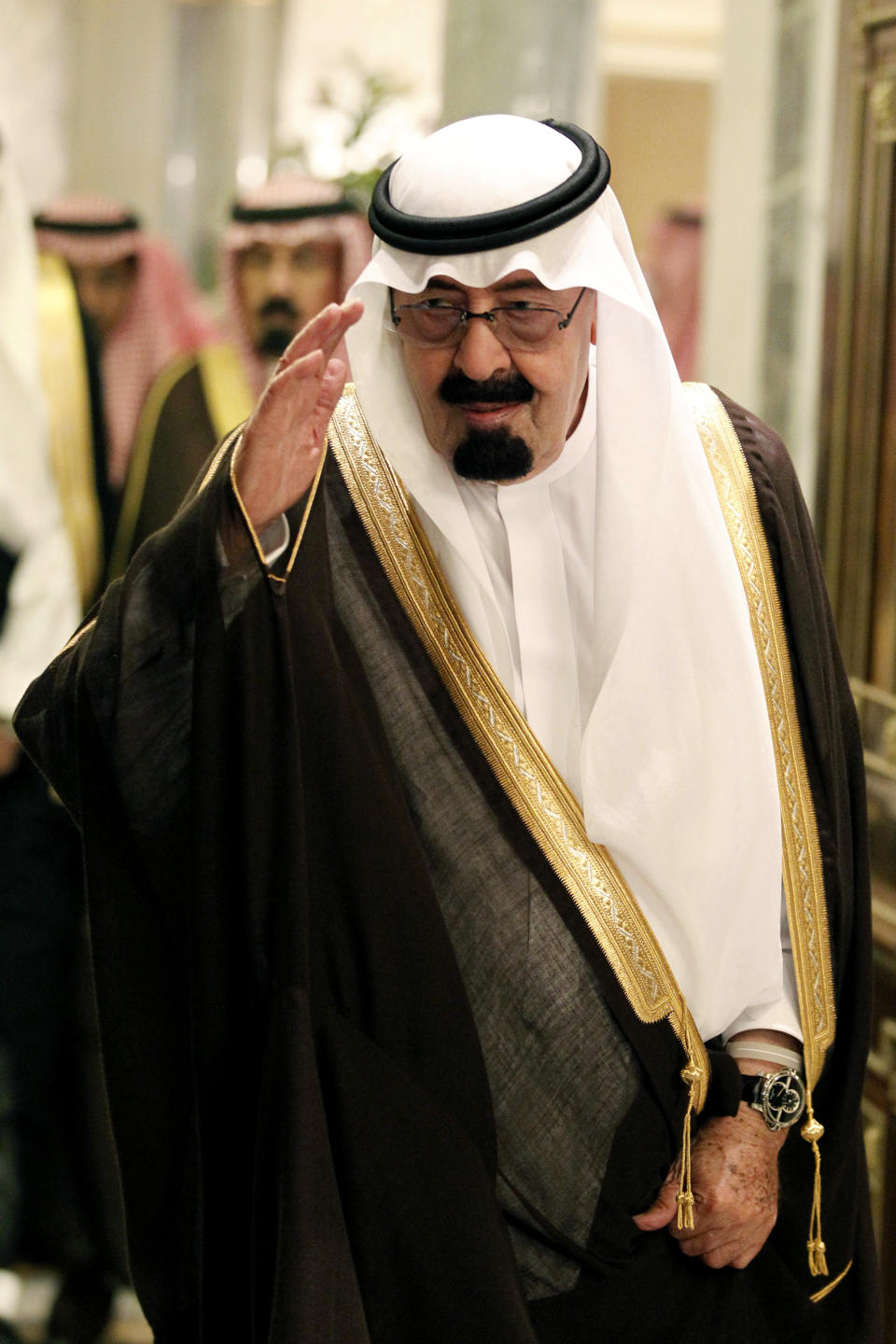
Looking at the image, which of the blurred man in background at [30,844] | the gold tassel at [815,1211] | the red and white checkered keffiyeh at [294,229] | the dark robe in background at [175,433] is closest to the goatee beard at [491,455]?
the gold tassel at [815,1211]

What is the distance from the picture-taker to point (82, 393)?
160 inches

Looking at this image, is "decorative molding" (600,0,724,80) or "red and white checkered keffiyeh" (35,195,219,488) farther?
"decorative molding" (600,0,724,80)

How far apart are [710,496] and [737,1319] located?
971 mm

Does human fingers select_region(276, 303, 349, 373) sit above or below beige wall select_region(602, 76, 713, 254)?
below

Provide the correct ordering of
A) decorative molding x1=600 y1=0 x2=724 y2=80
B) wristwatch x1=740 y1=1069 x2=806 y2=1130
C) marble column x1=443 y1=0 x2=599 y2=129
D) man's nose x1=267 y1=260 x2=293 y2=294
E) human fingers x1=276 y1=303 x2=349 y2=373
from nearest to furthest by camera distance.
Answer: human fingers x1=276 y1=303 x2=349 y2=373 < wristwatch x1=740 y1=1069 x2=806 y2=1130 < marble column x1=443 y1=0 x2=599 y2=129 < man's nose x1=267 y1=260 x2=293 y2=294 < decorative molding x1=600 y1=0 x2=724 y2=80

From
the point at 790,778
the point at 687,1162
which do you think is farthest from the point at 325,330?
the point at 687,1162

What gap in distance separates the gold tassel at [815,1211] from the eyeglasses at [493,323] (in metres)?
0.94

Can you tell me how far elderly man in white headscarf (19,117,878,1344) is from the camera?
1.59 m

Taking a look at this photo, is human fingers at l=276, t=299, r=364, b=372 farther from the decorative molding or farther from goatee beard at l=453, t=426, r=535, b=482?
the decorative molding

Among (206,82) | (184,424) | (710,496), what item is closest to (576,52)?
(184,424)

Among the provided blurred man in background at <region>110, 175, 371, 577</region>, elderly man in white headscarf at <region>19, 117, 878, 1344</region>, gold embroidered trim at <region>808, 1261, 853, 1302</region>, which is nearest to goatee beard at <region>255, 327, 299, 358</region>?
blurred man in background at <region>110, 175, 371, 577</region>

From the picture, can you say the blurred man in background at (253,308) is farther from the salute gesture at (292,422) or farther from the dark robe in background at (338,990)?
the salute gesture at (292,422)

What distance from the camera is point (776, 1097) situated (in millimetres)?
1895

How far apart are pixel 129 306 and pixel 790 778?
385 cm
